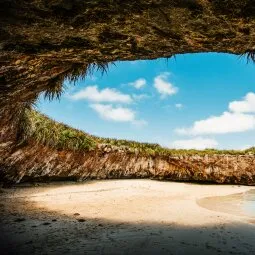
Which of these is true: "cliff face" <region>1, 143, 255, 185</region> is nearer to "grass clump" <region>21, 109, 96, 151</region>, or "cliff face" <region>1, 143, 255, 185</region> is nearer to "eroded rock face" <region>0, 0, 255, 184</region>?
"grass clump" <region>21, 109, 96, 151</region>

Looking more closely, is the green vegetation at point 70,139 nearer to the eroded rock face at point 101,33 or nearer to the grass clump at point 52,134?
the grass clump at point 52,134

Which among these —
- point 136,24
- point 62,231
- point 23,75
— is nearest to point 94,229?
point 62,231

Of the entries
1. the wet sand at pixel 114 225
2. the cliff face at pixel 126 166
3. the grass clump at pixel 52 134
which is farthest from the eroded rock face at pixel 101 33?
the cliff face at pixel 126 166

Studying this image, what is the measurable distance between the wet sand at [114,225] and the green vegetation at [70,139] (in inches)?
58.4

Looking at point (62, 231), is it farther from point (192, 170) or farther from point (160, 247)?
point (192, 170)

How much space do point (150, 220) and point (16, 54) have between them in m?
3.50

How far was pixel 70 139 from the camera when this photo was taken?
33.3 ft

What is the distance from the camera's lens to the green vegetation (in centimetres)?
819

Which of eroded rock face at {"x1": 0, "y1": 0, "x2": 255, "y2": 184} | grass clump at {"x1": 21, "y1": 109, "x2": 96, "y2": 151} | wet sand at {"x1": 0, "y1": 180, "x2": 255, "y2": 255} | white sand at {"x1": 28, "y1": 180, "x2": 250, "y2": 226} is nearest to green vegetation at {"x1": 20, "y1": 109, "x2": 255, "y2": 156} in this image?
grass clump at {"x1": 21, "y1": 109, "x2": 96, "y2": 151}

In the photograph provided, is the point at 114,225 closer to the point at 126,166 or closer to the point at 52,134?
the point at 52,134

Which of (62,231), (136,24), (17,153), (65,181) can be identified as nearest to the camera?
(136,24)

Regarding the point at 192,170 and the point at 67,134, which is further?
the point at 192,170

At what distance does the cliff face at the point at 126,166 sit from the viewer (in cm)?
947

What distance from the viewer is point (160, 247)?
387cm
